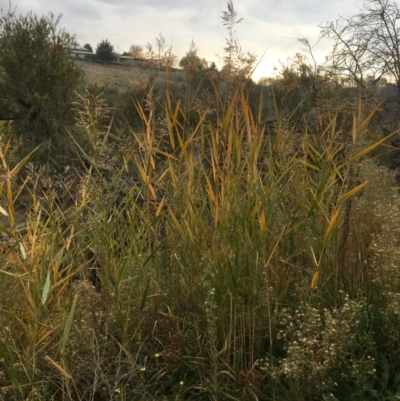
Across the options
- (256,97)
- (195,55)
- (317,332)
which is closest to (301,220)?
(317,332)

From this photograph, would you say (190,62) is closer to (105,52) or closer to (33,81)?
(33,81)

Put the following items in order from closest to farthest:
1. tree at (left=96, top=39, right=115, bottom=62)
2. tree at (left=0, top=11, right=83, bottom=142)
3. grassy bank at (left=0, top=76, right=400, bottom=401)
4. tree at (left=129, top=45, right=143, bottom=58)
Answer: grassy bank at (left=0, top=76, right=400, bottom=401) < tree at (left=129, top=45, right=143, bottom=58) < tree at (left=0, top=11, right=83, bottom=142) < tree at (left=96, top=39, right=115, bottom=62)

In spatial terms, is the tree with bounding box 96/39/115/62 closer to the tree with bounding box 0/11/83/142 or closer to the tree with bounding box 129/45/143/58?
the tree with bounding box 0/11/83/142

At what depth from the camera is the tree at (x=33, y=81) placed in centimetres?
848

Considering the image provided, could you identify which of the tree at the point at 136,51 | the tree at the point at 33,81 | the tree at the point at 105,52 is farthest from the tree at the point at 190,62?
the tree at the point at 105,52

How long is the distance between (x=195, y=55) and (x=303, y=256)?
110 centimetres

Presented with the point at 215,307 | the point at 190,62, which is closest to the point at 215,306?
the point at 215,307

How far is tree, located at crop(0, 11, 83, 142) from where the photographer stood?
8477 millimetres

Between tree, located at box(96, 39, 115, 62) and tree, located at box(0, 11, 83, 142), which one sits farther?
tree, located at box(96, 39, 115, 62)

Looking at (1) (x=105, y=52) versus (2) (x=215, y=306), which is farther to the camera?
(1) (x=105, y=52)

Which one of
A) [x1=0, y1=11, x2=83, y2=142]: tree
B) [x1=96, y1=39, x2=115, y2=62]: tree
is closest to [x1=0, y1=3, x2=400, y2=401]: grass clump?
[x1=0, y1=11, x2=83, y2=142]: tree

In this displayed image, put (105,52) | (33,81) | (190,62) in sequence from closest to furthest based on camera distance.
A: (190,62), (33,81), (105,52)

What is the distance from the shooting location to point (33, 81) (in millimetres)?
8586

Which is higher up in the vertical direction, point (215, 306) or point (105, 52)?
point (105, 52)
